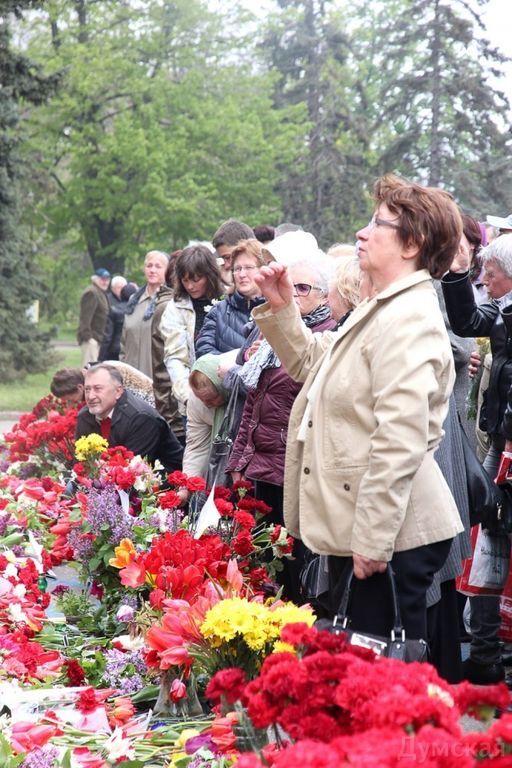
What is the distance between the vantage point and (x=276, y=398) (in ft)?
16.1

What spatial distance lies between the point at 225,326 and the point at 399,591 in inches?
125

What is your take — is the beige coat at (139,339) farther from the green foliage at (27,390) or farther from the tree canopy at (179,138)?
the tree canopy at (179,138)

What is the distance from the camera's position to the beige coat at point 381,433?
9.91 feet

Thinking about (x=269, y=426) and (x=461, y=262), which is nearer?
(x=461, y=262)

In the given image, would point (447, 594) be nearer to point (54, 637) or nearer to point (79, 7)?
point (54, 637)

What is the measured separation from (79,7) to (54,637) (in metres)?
28.4

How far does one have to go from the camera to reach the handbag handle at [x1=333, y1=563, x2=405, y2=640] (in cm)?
301

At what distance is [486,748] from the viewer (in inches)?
72.1

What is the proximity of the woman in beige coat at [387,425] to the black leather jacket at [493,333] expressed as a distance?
4.82ft

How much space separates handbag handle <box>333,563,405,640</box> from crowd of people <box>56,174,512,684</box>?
0.07 feet

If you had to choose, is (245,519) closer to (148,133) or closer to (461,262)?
(461,262)

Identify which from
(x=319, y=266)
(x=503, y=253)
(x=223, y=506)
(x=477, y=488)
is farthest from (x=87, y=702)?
(x=503, y=253)

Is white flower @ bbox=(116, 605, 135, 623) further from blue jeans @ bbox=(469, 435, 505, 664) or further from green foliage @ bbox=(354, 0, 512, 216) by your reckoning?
green foliage @ bbox=(354, 0, 512, 216)

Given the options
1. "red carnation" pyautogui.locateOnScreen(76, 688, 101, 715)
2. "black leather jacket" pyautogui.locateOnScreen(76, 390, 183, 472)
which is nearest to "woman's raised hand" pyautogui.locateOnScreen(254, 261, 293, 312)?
"red carnation" pyautogui.locateOnScreen(76, 688, 101, 715)
